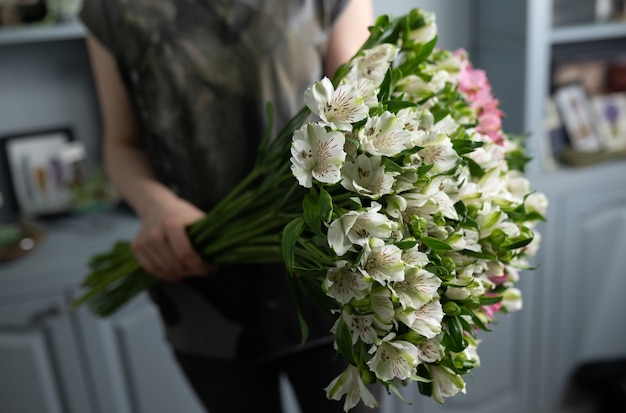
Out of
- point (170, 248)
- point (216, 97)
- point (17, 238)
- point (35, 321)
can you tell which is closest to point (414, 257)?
point (170, 248)

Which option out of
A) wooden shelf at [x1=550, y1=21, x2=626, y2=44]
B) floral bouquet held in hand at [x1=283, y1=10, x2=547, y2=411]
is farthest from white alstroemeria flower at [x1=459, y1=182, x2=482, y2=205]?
wooden shelf at [x1=550, y1=21, x2=626, y2=44]

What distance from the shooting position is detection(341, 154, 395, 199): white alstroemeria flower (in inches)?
20.0

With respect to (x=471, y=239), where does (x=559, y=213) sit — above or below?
below

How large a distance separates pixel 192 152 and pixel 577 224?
1.46 metres

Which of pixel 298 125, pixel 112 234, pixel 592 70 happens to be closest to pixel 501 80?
pixel 592 70

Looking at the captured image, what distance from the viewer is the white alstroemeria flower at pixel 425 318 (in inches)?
19.7

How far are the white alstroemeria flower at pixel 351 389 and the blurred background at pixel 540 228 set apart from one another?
51.1 inches

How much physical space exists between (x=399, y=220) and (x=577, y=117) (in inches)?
68.5

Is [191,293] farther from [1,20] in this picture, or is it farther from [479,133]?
[1,20]

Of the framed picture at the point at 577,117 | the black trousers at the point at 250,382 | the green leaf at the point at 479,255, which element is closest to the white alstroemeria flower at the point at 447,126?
the green leaf at the point at 479,255

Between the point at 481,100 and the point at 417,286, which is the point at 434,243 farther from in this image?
Answer: the point at 481,100

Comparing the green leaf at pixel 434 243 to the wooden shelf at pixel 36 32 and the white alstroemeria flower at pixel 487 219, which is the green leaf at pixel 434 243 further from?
the wooden shelf at pixel 36 32

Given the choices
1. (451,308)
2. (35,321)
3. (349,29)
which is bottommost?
(35,321)

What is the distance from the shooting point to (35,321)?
1714 millimetres
